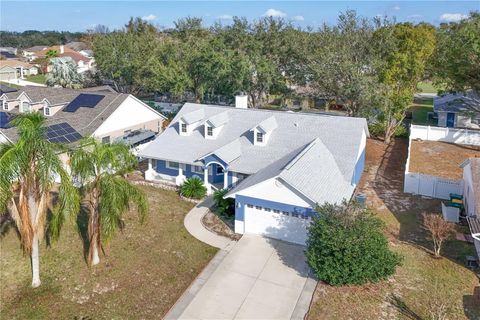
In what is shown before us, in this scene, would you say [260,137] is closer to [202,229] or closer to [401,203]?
[202,229]

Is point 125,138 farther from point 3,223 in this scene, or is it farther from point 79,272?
point 79,272

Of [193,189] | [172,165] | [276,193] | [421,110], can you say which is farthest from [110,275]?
[421,110]

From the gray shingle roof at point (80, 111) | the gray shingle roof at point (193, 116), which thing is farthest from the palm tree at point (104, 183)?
the gray shingle roof at point (80, 111)

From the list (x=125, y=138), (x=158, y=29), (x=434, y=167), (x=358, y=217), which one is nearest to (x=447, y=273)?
(x=358, y=217)

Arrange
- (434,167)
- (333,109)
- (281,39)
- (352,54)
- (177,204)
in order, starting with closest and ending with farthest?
1. (177,204)
2. (434,167)
3. (352,54)
4. (281,39)
5. (333,109)

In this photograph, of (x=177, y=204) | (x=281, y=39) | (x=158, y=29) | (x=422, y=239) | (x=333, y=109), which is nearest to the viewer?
(x=422, y=239)

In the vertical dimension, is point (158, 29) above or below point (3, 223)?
above

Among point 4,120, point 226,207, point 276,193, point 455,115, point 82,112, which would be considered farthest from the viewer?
point 455,115
